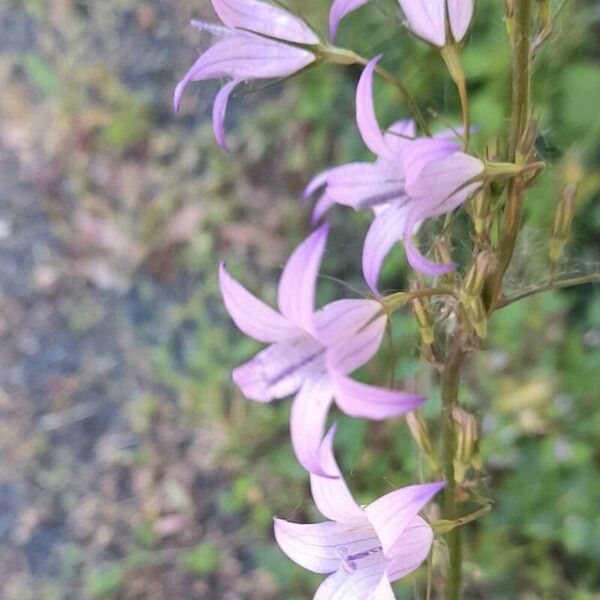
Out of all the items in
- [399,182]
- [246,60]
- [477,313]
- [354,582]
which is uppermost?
[246,60]

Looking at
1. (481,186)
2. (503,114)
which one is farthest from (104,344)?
(481,186)

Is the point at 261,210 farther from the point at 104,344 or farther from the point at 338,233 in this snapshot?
the point at 104,344

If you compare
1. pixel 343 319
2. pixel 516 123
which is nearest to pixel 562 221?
pixel 516 123

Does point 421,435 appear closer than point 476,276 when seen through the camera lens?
No

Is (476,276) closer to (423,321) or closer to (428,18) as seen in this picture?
(423,321)

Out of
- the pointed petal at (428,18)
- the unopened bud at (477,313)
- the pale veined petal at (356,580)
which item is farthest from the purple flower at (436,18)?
the pale veined petal at (356,580)

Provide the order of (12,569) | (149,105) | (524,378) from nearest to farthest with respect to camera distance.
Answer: (524,378) < (12,569) < (149,105)
